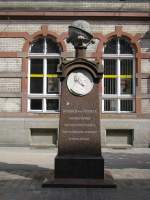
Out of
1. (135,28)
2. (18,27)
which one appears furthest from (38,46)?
(135,28)

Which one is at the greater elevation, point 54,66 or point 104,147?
point 54,66

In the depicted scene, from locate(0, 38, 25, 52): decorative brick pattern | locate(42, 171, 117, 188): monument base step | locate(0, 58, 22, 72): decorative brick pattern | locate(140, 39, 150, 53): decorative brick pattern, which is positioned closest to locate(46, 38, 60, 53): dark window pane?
locate(0, 38, 25, 52): decorative brick pattern

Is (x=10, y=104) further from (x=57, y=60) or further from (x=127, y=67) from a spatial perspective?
(x=127, y=67)

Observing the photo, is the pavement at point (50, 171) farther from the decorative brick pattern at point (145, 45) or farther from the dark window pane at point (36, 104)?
the decorative brick pattern at point (145, 45)

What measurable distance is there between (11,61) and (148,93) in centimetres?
637

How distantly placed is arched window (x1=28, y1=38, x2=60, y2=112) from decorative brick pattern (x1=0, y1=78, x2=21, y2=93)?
587mm

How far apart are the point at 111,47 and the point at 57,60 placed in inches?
102

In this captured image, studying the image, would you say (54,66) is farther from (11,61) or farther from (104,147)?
(104,147)

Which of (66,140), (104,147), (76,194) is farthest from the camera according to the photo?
(104,147)

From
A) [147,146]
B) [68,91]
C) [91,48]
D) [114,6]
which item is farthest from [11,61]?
[68,91]

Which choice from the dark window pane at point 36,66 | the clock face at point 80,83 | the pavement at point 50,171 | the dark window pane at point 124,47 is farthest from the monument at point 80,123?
the dark window pane at point 124,47

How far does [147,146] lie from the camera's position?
20.2 m

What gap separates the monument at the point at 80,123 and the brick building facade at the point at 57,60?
9368 mm

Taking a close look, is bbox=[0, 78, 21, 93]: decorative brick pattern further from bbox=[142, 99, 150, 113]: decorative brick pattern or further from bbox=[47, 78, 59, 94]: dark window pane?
bbox=[142, 99, 150, 113]: decorative brick pattern
